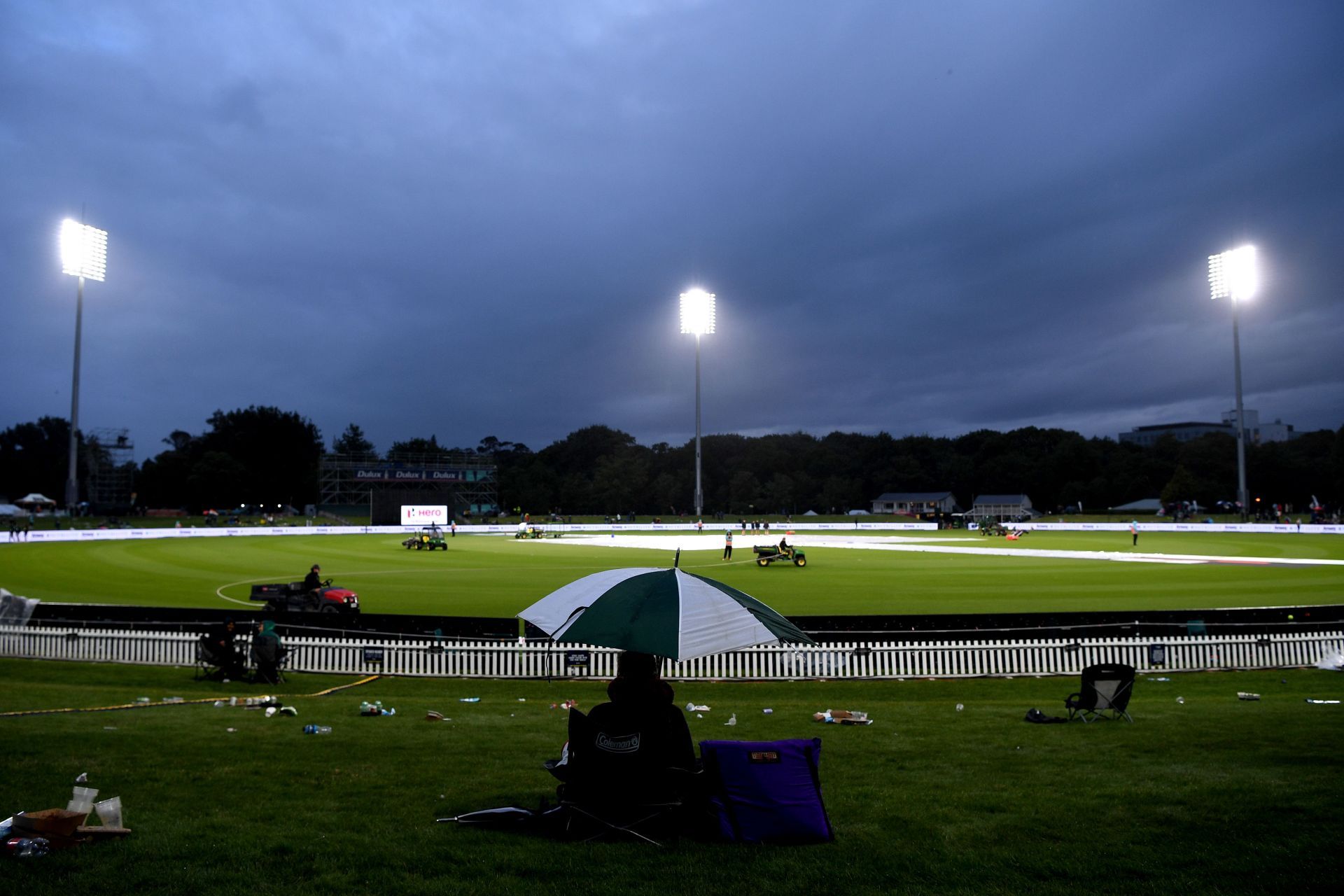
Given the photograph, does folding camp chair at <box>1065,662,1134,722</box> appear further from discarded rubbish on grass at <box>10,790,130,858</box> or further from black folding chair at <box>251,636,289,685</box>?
black folding chair at <box>251,636,289,685</box>

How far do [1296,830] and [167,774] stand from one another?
922cm

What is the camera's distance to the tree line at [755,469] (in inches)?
4705

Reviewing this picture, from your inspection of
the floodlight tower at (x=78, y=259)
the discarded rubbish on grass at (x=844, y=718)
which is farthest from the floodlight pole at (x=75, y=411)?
→ the discarded rubbish on grass at (x=844, y=718)

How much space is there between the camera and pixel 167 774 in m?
7.82

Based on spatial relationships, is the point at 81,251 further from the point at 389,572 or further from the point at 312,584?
the point at 312,584

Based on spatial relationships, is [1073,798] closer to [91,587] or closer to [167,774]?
[167,774]

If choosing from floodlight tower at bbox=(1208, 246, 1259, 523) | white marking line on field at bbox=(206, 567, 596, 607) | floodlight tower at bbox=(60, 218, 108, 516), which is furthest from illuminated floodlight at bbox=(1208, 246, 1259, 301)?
floodlight tower at bbox=(60, 218, 108, 516)

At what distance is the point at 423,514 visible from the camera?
90000 mm

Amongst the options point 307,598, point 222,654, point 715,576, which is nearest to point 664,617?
point 222,654

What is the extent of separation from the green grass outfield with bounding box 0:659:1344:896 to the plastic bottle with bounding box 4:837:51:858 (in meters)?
0.17

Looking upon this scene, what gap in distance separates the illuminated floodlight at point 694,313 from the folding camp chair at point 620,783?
254ft

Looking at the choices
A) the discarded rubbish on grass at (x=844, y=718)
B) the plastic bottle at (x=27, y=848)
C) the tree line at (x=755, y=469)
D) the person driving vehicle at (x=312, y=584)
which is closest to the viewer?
the plastic bottle at (x=27, y=848)

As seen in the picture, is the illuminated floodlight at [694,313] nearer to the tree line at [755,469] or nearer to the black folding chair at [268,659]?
the tree line at [755,469]

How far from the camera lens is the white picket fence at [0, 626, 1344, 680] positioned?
1652 centimetres
